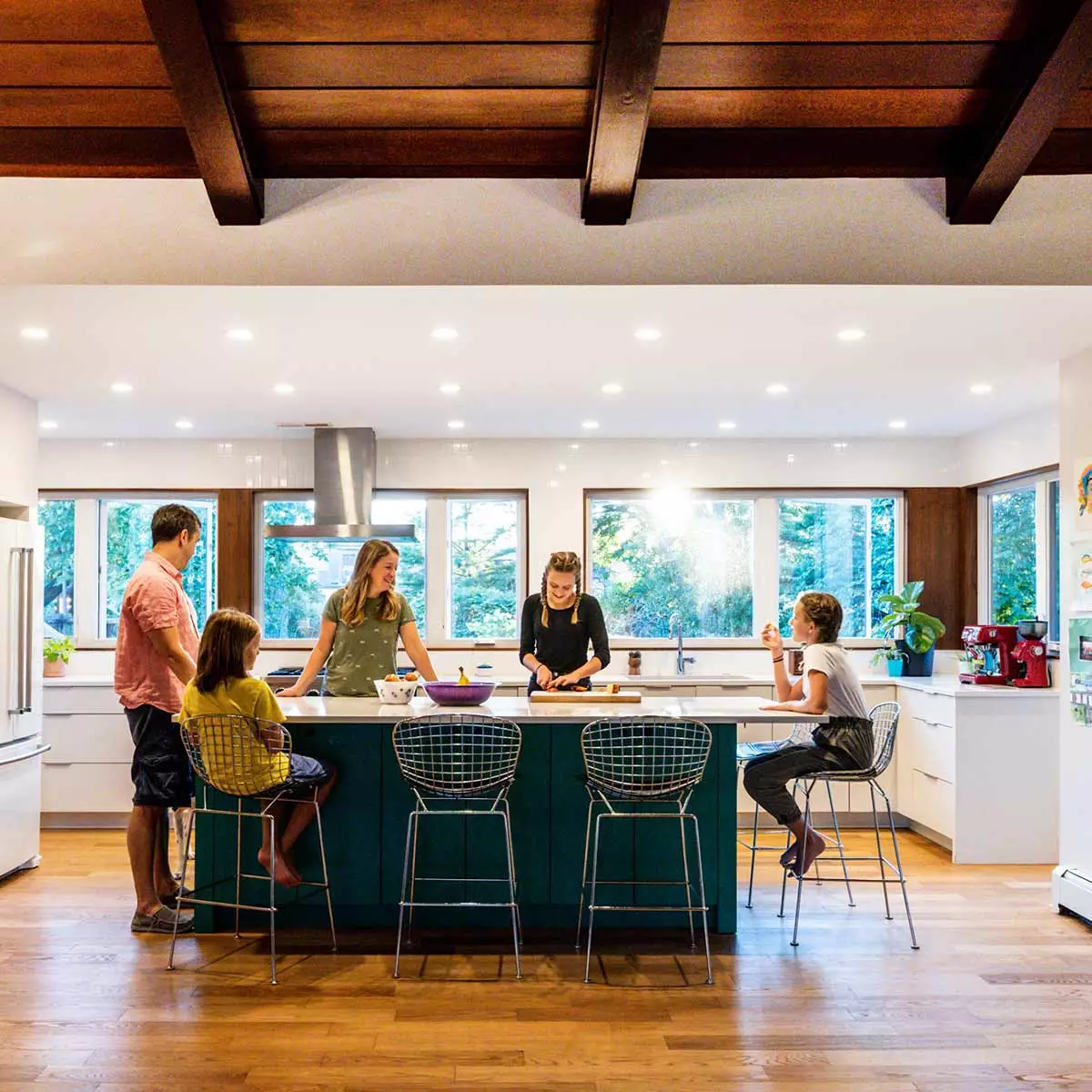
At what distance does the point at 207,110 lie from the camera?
2943 mm

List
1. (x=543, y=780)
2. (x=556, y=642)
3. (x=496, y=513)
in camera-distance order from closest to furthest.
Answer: (x=543, y=780), (x=556, y=642), (x=496, y=513)

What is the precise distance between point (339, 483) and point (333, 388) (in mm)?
1283

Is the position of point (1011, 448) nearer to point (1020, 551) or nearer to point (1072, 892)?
point (1020, 551)

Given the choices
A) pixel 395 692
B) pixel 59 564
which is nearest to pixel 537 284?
pixel 395 692

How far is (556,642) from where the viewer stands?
497cm

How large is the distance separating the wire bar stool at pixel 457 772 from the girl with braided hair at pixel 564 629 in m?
0.93

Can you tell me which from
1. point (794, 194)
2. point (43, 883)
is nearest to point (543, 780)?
point (794, 194)

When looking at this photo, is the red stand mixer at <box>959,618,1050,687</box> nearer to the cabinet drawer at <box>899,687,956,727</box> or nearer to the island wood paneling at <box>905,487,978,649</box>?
the cabinet drawer at <box>899,687,956,727</box>

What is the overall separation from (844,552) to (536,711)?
3.79 metres

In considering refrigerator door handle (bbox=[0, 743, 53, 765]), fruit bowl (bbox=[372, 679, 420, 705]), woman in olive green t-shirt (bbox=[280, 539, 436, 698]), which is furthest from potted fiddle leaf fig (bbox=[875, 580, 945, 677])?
refrigerator door handle (bbox=[0, 743, 53, 765])

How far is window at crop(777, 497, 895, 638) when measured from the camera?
7.16 meters

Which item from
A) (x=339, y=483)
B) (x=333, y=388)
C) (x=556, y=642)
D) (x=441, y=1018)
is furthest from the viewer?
(x=339, y=483)

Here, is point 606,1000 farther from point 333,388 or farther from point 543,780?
point 333,388

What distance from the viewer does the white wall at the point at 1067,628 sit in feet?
14.8
